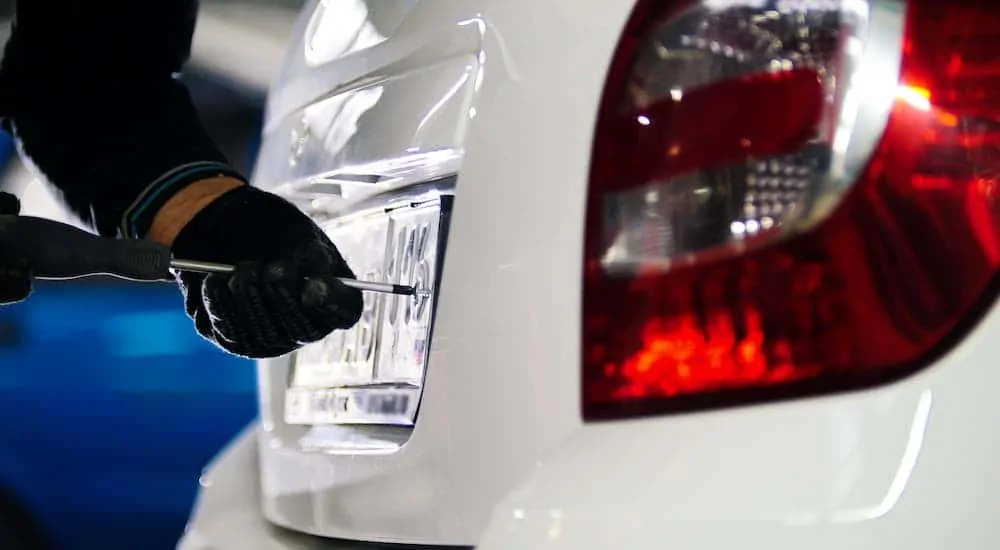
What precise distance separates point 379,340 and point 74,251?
1.03ft

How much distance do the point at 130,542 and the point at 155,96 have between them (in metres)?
1.96

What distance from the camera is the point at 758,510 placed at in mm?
712

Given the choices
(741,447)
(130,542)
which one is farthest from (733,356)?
(130,542)

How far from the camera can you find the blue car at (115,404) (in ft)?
9.66

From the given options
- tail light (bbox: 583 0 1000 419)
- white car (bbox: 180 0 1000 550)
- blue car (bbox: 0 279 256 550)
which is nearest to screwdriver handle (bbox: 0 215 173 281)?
white car (bbox: 180 0 1000 550)

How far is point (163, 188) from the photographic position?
127 centimetres

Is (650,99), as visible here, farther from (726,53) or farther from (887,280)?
(887,280)

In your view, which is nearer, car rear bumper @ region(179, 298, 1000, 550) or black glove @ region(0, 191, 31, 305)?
car rear bumper @ region(179, 298, 1000, 550)

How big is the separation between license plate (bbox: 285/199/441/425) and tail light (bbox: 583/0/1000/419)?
0.98 feet

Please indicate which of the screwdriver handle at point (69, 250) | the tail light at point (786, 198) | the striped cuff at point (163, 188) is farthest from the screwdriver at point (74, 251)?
the tail light at point (786, 198)

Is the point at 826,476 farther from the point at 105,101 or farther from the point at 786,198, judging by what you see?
the point at 105,101

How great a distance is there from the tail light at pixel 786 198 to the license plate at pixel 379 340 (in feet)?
0.98

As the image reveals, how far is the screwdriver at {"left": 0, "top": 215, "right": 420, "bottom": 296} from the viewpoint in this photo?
1.05 metres

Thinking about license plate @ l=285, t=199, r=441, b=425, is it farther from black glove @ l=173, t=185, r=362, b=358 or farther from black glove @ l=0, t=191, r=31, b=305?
black glove @ l=0, t=191, r=31, b=305
